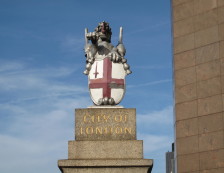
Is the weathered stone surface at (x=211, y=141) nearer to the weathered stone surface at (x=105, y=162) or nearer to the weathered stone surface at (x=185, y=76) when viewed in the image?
the weathered stone surface at (x=185, y=76)

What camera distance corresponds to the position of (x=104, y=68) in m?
24.2

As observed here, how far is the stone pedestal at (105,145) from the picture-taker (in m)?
22.5

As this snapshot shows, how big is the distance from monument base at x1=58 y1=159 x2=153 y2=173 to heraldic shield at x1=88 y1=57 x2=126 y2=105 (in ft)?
7.95

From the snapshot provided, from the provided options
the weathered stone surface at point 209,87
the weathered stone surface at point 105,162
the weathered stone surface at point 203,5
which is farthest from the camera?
the weathered stone surface at point 203,5

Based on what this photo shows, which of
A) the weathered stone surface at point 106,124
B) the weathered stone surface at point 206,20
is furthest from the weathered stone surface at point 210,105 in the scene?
the weathered stone surface at point 106,124

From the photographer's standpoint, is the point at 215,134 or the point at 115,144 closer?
the point at 115,144

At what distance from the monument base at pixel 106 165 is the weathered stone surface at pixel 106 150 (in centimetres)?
28

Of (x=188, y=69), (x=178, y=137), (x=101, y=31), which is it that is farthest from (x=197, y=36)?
(x=101, y=31)

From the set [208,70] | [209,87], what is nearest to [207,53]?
[208,70]

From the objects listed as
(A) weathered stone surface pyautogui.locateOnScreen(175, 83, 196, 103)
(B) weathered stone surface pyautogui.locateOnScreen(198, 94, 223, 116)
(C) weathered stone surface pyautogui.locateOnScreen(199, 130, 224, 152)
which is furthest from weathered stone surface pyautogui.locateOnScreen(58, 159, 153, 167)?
(A) weathered stone surface pyautogui.locateOnScreen(175, 83, 196, 103)

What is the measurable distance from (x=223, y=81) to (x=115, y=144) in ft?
69.4

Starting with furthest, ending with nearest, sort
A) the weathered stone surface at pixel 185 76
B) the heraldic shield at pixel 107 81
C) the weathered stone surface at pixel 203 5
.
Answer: the weathered stone surface at pixel 185 76, the weathered stone surface at pixel 203 5, the heraldic shield at pixel 107 81

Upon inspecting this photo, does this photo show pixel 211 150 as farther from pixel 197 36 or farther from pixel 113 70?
pixel 113 70

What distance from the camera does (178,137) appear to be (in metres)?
45.1
